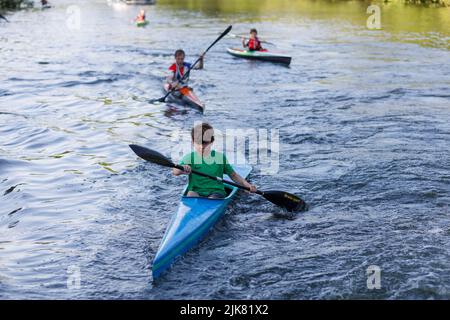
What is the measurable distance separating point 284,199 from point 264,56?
11634 mm

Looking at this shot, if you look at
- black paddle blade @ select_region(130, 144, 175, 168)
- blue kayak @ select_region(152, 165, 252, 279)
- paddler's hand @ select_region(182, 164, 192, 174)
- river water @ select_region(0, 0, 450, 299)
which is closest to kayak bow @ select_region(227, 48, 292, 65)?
river water @ select_region(0, 0, 450, 299)

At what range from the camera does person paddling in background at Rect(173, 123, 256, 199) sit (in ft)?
21.6

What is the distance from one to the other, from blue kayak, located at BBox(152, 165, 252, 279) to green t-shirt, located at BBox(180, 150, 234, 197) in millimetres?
213

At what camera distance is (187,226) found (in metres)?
6.35

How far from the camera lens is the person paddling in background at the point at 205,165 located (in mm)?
6598

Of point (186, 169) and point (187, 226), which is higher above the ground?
point (186, 169)

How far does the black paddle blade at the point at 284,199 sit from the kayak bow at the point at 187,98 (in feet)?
18.6

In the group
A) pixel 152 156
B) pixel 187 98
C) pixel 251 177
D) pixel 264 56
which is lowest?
pixel 251 177

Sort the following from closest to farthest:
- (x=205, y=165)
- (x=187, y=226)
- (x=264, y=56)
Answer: (x=187, y=226), (x=205, y=165), (x=264, y=56)

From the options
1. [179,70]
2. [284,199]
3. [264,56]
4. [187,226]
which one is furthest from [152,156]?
[264,56]

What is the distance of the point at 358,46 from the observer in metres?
21.9

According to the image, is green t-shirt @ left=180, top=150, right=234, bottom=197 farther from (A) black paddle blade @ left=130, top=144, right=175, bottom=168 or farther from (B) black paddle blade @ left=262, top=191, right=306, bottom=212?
(B) black paddle blade @ left=262, top=191, right=306, bottom=212

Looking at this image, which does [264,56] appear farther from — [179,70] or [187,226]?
[187,226]

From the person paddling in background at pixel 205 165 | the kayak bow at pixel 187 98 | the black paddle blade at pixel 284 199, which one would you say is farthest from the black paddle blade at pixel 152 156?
the kayak bow at pixel 187 98
